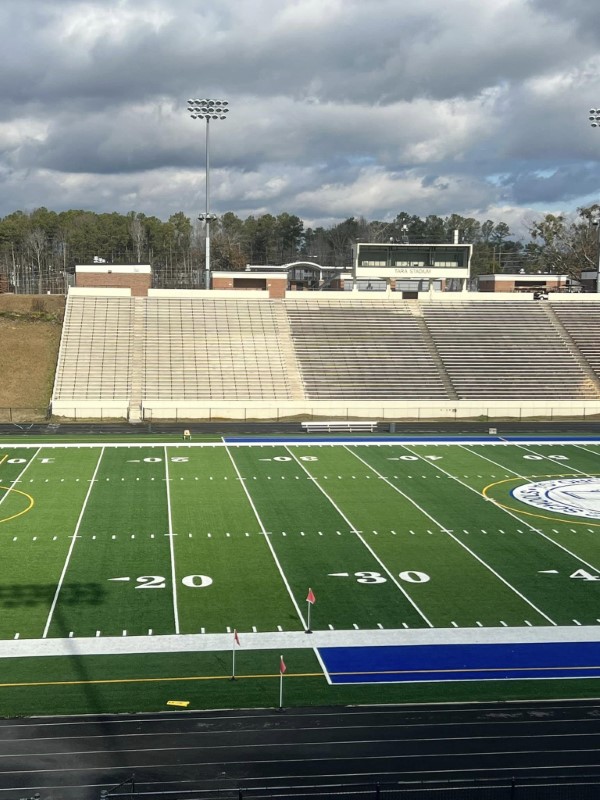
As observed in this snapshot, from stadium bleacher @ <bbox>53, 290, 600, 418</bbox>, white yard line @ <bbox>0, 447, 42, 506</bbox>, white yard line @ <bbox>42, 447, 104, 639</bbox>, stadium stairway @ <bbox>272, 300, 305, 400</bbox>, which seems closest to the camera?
white yard line @ <bbox>42, 447, 104, 639</bbox>

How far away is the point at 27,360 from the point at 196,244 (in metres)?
89.1

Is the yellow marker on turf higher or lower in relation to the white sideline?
lower

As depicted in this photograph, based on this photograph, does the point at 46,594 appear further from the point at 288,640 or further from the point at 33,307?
the point at 33,307

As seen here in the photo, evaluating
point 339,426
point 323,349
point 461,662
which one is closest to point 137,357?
point 323,349

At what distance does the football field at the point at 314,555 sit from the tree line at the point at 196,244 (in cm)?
6502

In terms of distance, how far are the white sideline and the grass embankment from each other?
112ft

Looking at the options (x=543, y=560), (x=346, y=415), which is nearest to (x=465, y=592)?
(x=543, y=560)

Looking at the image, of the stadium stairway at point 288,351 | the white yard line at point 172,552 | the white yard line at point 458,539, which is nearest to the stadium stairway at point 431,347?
the stadium stairway at point 288,351

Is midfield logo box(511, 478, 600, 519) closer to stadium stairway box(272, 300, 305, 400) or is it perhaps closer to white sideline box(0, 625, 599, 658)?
white sideline box(0, 625, 599, 658)

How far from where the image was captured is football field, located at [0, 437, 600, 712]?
21266mm

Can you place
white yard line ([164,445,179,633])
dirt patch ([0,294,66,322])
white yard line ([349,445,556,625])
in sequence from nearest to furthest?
white yard line ([164,445,179,633]) → white yard line ([349,445,556,625]) → dirt patch ([0,294,66,322])

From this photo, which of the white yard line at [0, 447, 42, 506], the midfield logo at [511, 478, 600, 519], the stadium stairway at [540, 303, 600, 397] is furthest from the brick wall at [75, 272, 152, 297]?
the midfield logo at [511, 478, 600, 519]

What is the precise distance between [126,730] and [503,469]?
26821mm

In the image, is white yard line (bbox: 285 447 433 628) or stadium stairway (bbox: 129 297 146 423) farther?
stadium stairway (bbox: 129 297 146 423)
